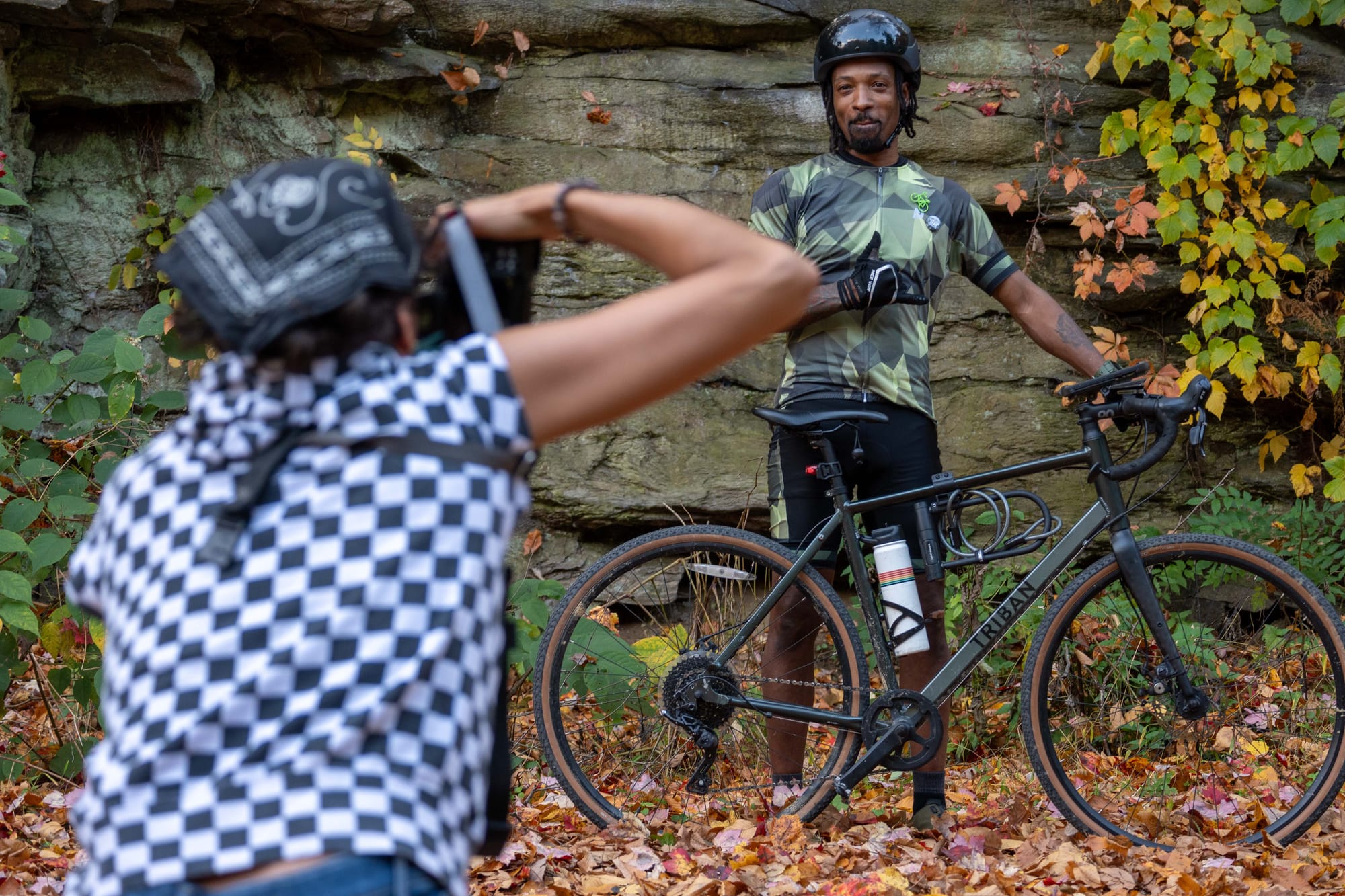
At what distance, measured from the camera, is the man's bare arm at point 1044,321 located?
11.1 ft

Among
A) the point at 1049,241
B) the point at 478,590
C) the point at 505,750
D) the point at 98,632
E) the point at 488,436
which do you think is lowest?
the point at 98,632

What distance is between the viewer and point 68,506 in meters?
3.20

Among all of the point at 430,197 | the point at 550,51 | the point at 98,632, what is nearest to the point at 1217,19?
the point at 550,51

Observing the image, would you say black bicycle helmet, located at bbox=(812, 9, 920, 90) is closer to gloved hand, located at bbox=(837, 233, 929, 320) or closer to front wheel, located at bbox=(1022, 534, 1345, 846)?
gloved hand, located at bbox=(837, 233, 929, 320)

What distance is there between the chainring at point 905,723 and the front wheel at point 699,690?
0.04 meters

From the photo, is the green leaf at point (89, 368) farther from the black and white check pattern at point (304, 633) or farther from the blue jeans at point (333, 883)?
the blue jeans at point (333, 883)

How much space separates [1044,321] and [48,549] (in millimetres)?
2691

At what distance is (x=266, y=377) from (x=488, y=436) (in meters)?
0.21

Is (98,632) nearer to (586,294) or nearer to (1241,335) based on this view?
(586,294)

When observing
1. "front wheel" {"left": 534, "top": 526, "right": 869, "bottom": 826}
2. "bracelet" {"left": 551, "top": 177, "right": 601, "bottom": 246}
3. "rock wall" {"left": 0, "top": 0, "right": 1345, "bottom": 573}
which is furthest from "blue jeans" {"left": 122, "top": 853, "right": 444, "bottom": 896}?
"rock wall" {"left": 0, "top": 0, "right": 1345, "bottom": 573}

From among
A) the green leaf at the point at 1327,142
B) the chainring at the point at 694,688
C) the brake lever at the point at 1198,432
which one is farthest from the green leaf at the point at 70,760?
the green leaf at the point at 1327,142

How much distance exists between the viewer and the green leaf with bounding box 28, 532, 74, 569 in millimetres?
3125

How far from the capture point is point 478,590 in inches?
44.1

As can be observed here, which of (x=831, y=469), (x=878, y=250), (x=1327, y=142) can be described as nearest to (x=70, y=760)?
(x=831, y=469)
